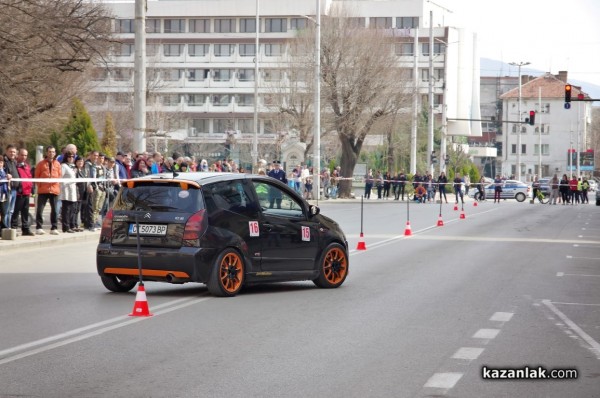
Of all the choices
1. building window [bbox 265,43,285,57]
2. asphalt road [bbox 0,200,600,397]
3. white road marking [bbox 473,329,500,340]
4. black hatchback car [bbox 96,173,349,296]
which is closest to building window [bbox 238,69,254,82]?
building window [bbox 265,43,285,57]

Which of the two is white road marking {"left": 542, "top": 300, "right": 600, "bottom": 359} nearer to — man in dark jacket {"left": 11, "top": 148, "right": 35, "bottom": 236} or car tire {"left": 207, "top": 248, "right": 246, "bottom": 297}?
car tire {"left": 207, "top": 248, "right": 246, "bottom": 297}

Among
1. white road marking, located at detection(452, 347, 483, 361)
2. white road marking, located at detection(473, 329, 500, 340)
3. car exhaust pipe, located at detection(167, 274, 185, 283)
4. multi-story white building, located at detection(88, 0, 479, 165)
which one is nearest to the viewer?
white road marking, located at detection(452, 347, 483, 361)

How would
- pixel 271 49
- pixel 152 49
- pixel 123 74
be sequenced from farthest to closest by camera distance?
pixel 271 49 < pixel 123 74 < pixel 152 49

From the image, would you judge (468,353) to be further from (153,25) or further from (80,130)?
(153,25)

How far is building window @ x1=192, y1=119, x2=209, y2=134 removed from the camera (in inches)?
4596

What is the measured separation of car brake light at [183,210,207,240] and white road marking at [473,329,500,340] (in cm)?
397

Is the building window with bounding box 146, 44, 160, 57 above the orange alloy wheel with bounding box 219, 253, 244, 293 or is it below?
above

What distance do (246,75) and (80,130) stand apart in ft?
223

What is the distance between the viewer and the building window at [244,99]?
116062 mm

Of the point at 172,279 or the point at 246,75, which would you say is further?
the point at 246,75

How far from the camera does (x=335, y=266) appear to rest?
1591 cm

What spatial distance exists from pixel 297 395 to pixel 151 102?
83.9 metres

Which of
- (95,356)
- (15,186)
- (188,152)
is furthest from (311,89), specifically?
(95,356)

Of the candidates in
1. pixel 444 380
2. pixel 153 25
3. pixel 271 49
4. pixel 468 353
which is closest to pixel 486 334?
pixel 468 353
